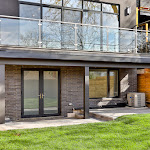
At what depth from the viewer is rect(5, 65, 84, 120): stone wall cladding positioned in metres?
10.6

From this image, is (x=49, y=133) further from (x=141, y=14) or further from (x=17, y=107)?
(x=141, y=14)

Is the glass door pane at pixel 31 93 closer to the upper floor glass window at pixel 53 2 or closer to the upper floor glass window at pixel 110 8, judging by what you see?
the upper floor glass window at pixel 53 2

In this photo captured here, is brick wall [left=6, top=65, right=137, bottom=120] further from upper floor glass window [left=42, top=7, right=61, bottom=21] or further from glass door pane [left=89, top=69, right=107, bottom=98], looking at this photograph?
upper floor glass window [left=42, top=7, right=61, bottom=21]

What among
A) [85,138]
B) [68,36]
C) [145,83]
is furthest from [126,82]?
[85,138]

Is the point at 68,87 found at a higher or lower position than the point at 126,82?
lower

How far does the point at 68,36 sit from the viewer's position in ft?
33.6

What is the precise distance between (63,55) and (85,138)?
4.25m

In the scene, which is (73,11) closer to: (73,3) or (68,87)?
(73,3)

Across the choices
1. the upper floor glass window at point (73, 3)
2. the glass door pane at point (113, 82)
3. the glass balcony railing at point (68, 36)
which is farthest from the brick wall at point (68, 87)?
the upper floor glass window at point (73, 3)

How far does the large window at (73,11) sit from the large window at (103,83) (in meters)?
2.76

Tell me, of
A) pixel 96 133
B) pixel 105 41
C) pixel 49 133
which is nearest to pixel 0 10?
pixel 105 41

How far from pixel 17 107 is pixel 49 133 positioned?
4.13 metres

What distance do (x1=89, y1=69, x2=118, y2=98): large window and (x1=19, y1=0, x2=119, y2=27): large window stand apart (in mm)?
2756

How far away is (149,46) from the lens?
38.2 feet
